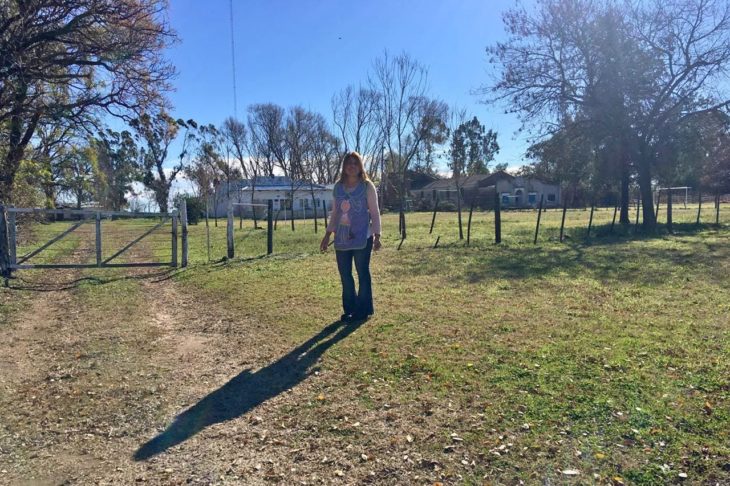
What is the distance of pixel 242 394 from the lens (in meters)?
4.25

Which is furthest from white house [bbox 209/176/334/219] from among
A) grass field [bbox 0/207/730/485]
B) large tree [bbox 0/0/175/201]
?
grass field [bbox 0/207/730/485]

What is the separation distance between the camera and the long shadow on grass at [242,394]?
353 centimetres

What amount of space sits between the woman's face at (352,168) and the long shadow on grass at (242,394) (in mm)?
1875

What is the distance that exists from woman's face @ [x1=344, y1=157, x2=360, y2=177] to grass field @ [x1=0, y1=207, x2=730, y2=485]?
181 centimetres

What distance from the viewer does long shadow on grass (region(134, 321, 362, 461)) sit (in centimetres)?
353

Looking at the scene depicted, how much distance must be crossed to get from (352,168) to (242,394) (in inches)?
113

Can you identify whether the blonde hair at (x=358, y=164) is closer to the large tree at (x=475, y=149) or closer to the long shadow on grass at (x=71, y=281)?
the long shadow on grass at (x=71, y=281)

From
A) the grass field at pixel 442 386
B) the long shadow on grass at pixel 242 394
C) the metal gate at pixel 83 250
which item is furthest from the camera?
the metal gate at pixel 83 250

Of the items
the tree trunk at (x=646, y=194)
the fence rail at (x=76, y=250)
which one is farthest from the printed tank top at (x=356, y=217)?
the tree trunk at (x=646, y=194)

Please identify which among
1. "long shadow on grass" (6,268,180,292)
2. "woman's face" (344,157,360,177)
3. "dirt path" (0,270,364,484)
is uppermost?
"woman's face" (344,157,360,177)

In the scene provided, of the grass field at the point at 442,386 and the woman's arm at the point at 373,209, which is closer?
the grass field at the point at 442,386

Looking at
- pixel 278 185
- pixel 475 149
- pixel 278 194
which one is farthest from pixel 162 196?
pixel 475 149

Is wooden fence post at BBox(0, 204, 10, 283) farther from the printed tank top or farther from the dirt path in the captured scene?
the printed tank top

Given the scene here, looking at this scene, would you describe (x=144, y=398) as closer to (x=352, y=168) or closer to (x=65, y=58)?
(x=352, y=168)
